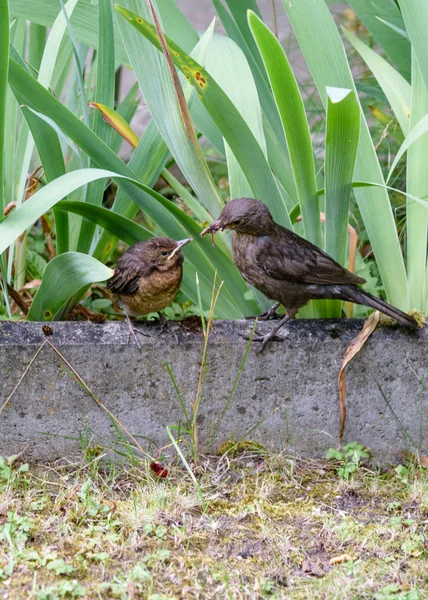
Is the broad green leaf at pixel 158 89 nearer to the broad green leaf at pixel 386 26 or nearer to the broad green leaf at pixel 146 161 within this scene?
the broad green leaf at pixel 146 161

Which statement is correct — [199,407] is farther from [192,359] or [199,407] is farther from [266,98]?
[266,98]

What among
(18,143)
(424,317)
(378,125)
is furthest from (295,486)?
(378,125)

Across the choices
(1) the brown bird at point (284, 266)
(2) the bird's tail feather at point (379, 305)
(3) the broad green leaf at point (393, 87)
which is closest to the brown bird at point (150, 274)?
(1) the brown bird at point (284, 266)

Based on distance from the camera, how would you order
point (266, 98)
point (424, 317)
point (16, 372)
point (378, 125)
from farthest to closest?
point (378, 125) → point (266, 98) → point (424, 317) → point (16, 372)

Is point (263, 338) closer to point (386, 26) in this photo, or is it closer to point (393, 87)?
point (393, 87)

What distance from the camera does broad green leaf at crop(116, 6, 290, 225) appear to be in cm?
278

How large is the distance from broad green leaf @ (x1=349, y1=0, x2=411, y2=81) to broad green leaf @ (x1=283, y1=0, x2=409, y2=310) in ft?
1.75

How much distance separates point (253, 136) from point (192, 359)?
859 millimetres

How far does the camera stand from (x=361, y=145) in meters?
3.16

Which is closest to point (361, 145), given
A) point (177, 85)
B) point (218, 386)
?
point (177, 85)

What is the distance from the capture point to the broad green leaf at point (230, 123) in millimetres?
2775

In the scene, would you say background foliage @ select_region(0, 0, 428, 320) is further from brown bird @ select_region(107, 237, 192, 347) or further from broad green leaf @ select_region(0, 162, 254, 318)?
brown bird @ select_region(107, 237, 192, 347)

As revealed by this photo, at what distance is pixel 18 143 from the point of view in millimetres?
3619

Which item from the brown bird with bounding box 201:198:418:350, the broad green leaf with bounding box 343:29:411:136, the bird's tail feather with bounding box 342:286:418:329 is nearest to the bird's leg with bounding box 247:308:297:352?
the brown bird with bounding box 201:198:418:350
